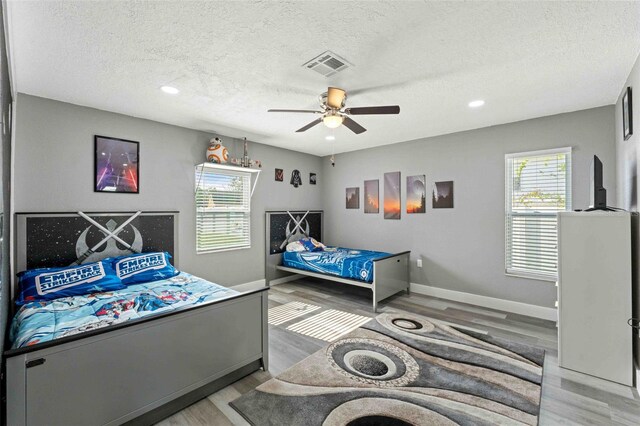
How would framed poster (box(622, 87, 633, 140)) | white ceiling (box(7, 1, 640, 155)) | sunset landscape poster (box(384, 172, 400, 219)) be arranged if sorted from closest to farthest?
white ceiling (box(7, 1, 640, 155)) < framed poster (box(622, 87, 633, 140)) < sunset landscape poster (box(384, 172, 400, 219))

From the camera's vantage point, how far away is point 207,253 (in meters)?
4.47

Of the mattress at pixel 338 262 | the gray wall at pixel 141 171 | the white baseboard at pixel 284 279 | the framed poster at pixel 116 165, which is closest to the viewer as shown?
the gray wall at pixel 141 171

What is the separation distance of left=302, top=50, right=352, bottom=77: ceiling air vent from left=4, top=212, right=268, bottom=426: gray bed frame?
2.00 meters

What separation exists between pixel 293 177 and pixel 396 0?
14.1ft

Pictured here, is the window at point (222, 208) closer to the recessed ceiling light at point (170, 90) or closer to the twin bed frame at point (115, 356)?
the twin bed frame at point (115, 356)

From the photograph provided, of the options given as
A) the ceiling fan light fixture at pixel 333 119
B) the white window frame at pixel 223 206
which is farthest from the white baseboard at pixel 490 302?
the ceiling fan light fixture at pixel 333 119

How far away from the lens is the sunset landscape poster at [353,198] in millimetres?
5911

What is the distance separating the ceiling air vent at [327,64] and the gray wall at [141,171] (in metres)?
2.60

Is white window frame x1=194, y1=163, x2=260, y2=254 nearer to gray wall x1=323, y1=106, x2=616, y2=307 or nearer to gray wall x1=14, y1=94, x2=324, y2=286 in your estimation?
gray wall x1=14, y1=94, x2=324, y2=286

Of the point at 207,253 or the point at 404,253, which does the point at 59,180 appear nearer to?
the point at 207,253

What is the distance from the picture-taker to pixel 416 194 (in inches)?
199

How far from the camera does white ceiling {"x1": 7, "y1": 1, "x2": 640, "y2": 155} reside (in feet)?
5.95

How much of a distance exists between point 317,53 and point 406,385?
275cm

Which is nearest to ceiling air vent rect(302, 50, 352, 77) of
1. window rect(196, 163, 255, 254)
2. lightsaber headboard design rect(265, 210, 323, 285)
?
window rect(196, 163, 255, 254)
